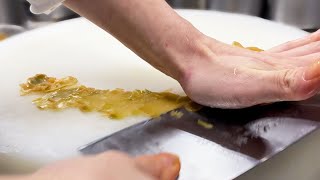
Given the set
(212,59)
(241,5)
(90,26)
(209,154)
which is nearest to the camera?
(209,154)

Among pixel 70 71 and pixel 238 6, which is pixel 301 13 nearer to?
pixel 238 6

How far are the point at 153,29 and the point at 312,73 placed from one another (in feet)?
0.67

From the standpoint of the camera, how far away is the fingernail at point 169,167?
402 mm

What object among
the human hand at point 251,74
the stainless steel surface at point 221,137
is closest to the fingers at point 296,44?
the human hand at point 251,74

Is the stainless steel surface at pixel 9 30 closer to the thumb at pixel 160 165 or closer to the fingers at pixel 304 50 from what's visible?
the fingers at pixel 304 50

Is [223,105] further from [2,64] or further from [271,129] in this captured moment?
[2,64]

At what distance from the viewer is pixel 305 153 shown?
0.54m

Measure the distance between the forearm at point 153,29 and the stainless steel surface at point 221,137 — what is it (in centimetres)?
8

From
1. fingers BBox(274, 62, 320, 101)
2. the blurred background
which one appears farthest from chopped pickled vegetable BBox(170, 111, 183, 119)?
the blurred background

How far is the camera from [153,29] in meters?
0.63

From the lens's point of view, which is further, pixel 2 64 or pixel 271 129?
pixel 2 64

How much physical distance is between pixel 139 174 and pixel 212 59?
0.90 ft

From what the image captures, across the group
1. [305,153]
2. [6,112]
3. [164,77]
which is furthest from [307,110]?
[6,112]

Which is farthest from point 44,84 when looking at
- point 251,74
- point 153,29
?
point 251,74
